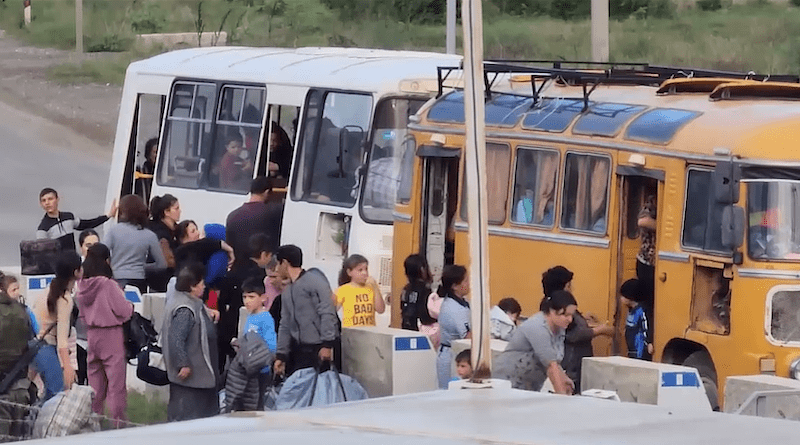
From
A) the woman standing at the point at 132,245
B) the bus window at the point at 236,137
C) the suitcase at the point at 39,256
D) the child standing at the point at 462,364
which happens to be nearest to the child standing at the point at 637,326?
the child standing at the point at 462,364

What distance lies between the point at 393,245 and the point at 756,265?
13.7ft

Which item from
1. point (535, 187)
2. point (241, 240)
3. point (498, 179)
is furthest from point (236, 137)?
point (535, 187)

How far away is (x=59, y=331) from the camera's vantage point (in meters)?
11.6

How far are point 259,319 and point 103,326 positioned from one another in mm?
1094

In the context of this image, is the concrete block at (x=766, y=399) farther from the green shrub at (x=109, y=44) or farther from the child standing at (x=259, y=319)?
the green shrub at (x=109, y=44)

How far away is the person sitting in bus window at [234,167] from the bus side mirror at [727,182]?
7.37 meters

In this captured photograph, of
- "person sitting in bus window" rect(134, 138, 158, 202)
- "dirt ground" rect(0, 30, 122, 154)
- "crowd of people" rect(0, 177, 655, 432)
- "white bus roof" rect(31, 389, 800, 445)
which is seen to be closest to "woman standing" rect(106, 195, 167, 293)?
"crowd of people" rect(0, 177, 655, 432)

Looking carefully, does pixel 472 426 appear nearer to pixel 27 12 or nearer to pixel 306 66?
pixel 306 66

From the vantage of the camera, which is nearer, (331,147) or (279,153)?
(331,147)

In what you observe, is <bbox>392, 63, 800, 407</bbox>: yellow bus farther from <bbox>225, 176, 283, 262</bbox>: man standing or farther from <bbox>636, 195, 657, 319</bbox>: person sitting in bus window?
<bbox>225, 176, 283, 262</bbox>: man standing

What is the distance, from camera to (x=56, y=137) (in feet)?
110

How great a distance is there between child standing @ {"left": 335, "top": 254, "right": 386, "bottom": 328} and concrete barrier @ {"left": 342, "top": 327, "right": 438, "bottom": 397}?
31.8 inches

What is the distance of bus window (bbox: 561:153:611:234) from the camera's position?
12.4 m

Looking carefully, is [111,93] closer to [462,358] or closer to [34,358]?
[34,358]
